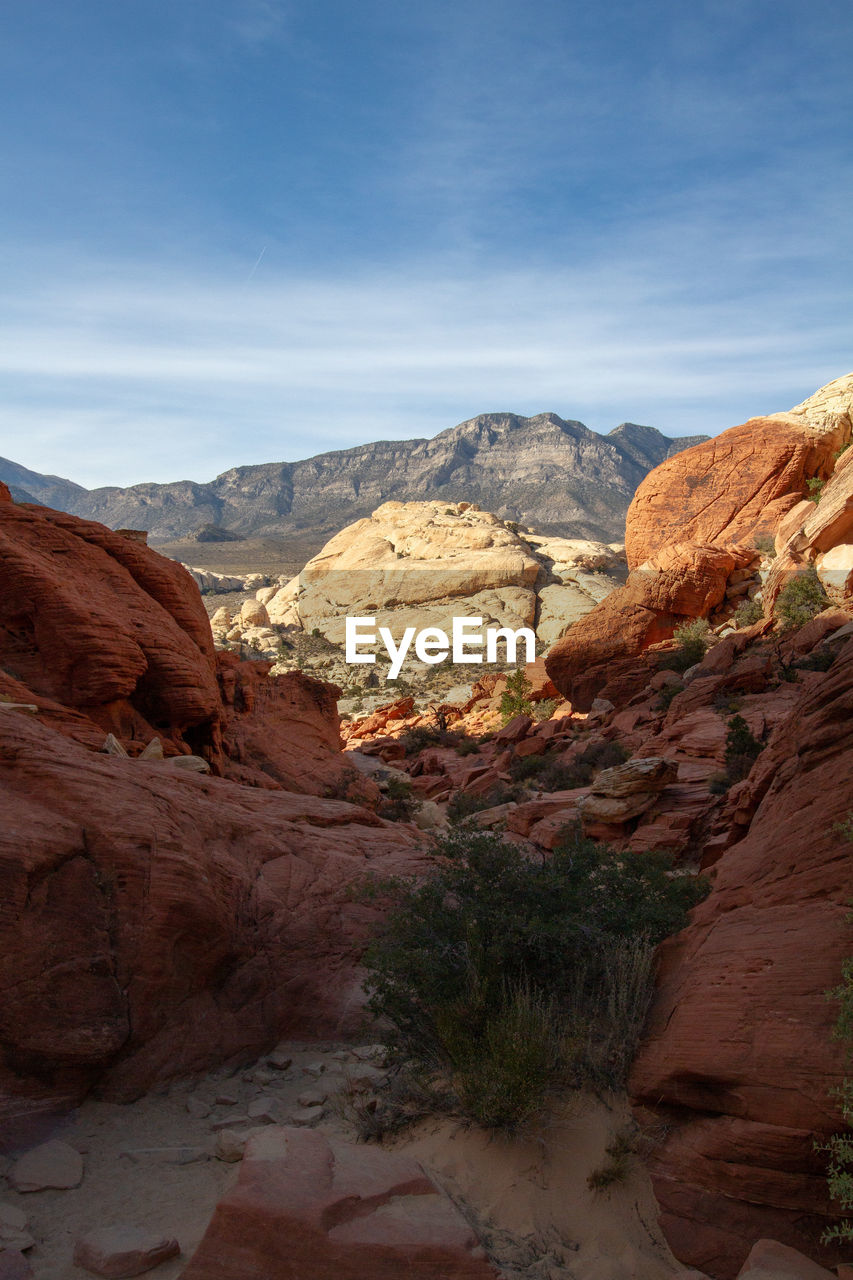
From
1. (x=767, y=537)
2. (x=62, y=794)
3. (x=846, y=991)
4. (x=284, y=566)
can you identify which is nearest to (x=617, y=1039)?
(x=846, y=991)

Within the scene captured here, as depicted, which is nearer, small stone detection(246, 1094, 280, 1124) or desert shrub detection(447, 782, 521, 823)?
small stone detection(246, 1094, 280, 1124)

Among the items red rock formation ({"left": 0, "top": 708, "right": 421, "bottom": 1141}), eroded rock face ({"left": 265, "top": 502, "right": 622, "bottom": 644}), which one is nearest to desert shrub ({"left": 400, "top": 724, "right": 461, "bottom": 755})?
red rock formation ({"left": 0, "top": 708, "right": 421, "bottom": 1141})

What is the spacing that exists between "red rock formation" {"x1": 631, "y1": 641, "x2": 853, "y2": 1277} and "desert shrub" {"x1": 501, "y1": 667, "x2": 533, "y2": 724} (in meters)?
27.5

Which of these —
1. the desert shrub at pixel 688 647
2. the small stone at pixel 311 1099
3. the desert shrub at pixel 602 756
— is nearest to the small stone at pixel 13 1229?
the small stone at pixel 311 1099

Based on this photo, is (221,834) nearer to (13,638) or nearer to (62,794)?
(62,794)

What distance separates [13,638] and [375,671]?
47.8 m

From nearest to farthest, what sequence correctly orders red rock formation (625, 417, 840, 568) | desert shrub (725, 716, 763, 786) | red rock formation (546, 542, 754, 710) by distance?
desert shrub (725, 716, 763, 786)
red rock formation (546, 542, 754, 710)
red rock formation (625, 417, 840, 568)

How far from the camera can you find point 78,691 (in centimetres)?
1106

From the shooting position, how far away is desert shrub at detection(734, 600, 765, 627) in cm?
2788

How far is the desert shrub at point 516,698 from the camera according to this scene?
35156 mm

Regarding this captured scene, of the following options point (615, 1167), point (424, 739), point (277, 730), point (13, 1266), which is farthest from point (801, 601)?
point (13, 1266)

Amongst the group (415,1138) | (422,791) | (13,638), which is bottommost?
(422,791)

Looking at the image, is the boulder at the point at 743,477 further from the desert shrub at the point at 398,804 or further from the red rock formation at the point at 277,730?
the red rock formation at the point at 277,730

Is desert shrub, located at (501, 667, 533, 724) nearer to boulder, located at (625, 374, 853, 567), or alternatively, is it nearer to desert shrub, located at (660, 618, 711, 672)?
desert shrub, located at (660, 618, 711, 672)
